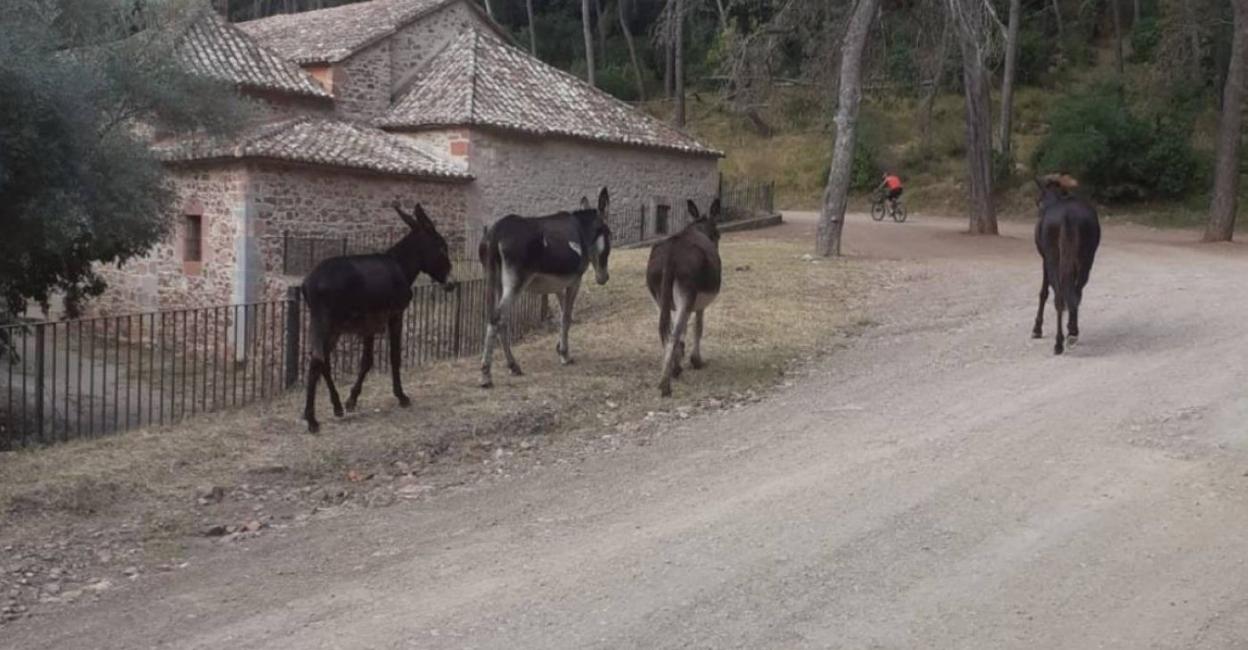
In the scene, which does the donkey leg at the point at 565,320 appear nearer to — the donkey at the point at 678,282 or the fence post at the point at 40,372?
the donkey at the point at 678,282

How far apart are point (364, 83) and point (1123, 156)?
2646 centimetres

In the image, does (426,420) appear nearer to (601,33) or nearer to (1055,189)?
(1055,189)

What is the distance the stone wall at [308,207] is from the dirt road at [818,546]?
15.1 m

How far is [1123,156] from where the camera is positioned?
1674 inches

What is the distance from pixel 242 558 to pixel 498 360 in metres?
6.72

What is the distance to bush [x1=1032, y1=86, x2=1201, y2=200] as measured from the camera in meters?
42.3

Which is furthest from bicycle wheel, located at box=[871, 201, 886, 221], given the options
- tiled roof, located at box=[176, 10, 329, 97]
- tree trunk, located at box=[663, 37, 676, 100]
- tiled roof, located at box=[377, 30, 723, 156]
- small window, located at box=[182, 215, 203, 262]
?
tree trunk, located at box=[663, 37, 676, 100]

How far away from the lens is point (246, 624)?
5855 mm

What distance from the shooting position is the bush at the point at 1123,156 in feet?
139

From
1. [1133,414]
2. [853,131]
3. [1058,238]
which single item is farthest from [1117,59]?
[1133,414]

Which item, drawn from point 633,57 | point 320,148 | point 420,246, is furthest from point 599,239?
point 633,57

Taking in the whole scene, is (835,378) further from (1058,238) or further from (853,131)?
(853,131)

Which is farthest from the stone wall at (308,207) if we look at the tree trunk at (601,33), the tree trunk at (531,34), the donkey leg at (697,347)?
the tree trunk at (601,33)

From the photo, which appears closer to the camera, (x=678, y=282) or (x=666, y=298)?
(x=666, y=298)
